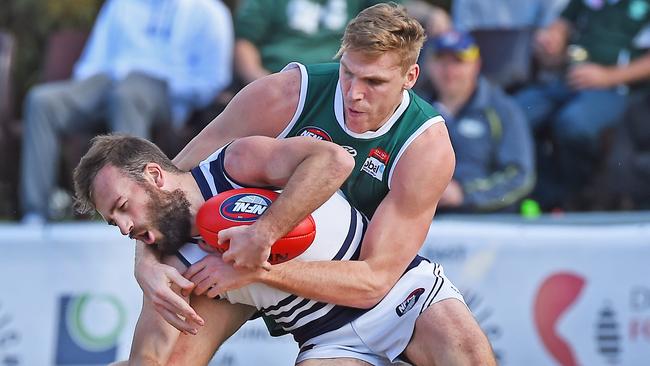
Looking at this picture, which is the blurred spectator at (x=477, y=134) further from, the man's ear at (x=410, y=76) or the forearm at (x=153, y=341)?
the forearm at (x=153, y=341)

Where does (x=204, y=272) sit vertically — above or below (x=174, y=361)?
above

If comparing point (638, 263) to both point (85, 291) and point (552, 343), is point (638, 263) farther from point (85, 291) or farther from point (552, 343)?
point (85, 291)

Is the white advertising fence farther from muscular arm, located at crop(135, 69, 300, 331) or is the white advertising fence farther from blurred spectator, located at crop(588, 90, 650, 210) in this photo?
muscular arm, located at crop(135, 69, 300, 331)

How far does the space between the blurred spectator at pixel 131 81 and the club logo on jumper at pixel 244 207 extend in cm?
305

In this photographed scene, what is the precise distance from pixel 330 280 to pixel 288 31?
339 centimetres

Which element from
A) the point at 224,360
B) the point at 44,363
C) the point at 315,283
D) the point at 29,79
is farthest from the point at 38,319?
the point at 29,79

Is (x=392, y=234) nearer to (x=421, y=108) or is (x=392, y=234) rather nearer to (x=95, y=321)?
(x=421, y=108)

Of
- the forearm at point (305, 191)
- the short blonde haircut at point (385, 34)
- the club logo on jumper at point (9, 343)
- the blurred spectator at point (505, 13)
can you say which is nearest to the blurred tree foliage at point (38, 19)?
the blurred spectator at point (505, 13)

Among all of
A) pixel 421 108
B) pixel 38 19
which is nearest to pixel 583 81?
pixel 421 108

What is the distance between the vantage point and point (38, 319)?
7.00 metres

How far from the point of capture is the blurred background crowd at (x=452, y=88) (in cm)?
738

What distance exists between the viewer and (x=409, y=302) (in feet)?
16.1

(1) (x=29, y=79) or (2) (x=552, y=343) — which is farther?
(1) (x=29, y=79)

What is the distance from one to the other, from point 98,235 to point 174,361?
2258 millimetres
